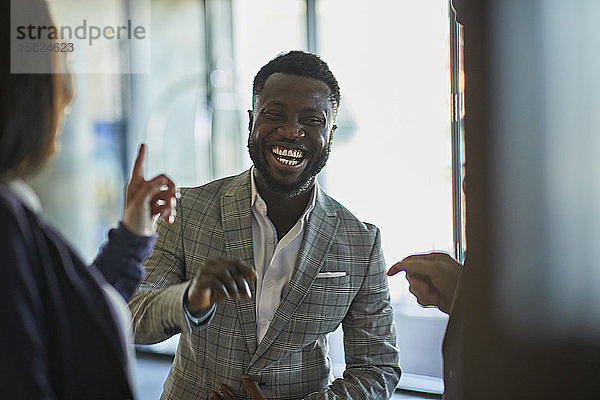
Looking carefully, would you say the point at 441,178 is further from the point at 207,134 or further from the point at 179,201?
the point at 207,134

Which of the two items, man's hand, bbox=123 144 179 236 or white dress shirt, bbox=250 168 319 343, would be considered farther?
white dress shirt, bbox=250 168 319 343

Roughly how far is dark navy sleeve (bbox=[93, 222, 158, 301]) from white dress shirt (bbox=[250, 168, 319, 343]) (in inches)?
13.3

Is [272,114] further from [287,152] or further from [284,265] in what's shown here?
[284,265]

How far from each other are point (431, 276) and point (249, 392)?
0.35m

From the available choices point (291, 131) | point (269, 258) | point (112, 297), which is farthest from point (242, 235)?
point (112, 297)

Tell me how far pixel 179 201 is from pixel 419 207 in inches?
30.9

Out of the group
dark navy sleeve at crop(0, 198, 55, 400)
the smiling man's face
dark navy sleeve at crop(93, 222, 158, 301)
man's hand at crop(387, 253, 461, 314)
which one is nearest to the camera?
dark navy sleeve at crop(0, 198, 55, 400)

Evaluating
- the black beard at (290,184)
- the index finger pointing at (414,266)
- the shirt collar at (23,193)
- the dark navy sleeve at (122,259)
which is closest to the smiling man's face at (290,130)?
the black beard at (290,184)

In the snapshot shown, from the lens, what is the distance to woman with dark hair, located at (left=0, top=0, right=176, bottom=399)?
63 cm

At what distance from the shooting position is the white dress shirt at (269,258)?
1.12 meters

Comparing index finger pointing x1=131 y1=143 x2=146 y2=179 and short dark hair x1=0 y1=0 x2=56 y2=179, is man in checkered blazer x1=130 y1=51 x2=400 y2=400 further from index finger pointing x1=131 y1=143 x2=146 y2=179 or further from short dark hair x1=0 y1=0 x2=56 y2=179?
short dark hair x1=0 y1=0 x2=56 y2=179

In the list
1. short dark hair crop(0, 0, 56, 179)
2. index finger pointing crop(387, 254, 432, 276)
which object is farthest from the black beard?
short dark hair crop(0, 0, 56, 179)

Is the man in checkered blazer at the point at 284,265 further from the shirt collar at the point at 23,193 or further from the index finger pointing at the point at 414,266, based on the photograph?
the shirt collar at the point at 23,193

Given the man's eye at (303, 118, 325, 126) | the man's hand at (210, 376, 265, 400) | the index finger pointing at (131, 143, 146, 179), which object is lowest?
the man's hand at (210, 376, 265, 400)
